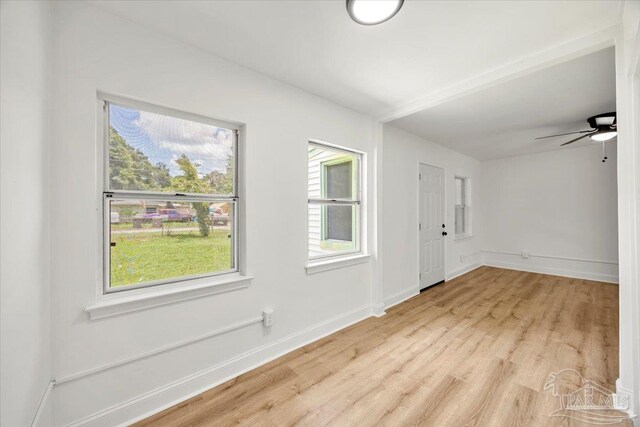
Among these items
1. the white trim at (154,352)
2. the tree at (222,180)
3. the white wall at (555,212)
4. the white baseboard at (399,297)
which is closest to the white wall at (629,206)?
the white baseboard at (399,297)

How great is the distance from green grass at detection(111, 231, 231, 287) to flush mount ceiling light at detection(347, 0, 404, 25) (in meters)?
1.79

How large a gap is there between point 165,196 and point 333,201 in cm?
171

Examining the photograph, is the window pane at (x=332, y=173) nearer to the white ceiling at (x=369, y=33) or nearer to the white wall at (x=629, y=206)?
the white ceiling at (x=369, y=33)

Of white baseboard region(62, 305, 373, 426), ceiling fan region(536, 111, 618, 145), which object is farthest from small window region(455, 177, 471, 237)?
white baseboard region(62, 305, 373, 426)

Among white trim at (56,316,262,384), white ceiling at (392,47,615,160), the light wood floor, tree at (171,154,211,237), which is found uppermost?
white ceiling at (392,47,615,160)

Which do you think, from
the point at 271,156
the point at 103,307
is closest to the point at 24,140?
the point at 103,307

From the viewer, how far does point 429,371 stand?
2.15 metres

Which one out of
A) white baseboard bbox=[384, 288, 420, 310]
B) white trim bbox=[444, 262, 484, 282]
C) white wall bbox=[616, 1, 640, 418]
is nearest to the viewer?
white wall bbox=[616, 1, 640, 418]

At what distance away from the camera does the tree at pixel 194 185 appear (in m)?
1.93

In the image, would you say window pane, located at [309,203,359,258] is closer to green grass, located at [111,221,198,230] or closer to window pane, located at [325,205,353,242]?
window pane, located at [325,205,353,242]

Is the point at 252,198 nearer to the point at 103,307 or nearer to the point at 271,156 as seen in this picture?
the point at 271,156

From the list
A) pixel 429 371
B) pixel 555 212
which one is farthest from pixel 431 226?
pixel 555 212

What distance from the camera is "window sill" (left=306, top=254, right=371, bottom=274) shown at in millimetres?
2653

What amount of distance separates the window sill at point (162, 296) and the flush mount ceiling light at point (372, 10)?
2000 mm
